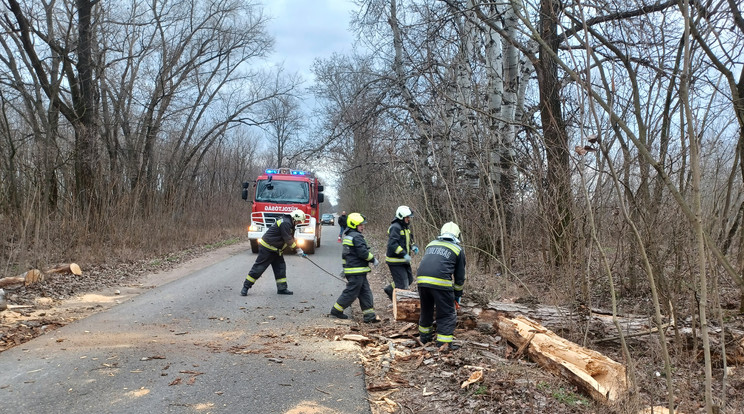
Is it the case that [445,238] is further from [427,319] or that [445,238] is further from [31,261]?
[31,261]

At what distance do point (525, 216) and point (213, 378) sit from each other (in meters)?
6.42

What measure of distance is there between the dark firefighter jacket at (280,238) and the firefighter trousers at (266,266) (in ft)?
0.34

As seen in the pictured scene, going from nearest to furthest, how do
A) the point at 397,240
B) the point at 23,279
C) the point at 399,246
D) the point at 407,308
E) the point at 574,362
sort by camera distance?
1. the point at 574,362
2. the point at 407,308
3. the point at 399,246
4. the point at 397,240
5. the point at 23,279

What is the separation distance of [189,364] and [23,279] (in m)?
5.83

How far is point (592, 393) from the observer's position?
3.96 meters

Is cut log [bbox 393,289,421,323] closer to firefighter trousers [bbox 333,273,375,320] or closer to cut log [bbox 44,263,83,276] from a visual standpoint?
firefighter trousers [bbox 333,273,375,320]

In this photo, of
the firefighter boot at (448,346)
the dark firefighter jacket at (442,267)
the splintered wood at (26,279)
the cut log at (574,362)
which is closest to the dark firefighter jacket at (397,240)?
the dark firefighter jacket at (442,267)

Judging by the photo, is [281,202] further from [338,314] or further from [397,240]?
[338,314]

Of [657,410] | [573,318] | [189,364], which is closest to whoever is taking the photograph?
[657,410]

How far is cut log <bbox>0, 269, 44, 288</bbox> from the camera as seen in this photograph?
8539 millimetres

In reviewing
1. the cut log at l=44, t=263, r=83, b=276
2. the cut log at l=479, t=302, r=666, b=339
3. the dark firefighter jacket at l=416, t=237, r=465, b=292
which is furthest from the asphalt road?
the cut log at l=44, t=263, r=83, b=276

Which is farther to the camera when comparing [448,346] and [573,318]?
[573,318]

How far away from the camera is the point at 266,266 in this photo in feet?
30.5

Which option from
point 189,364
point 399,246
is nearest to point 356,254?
point 399,246
